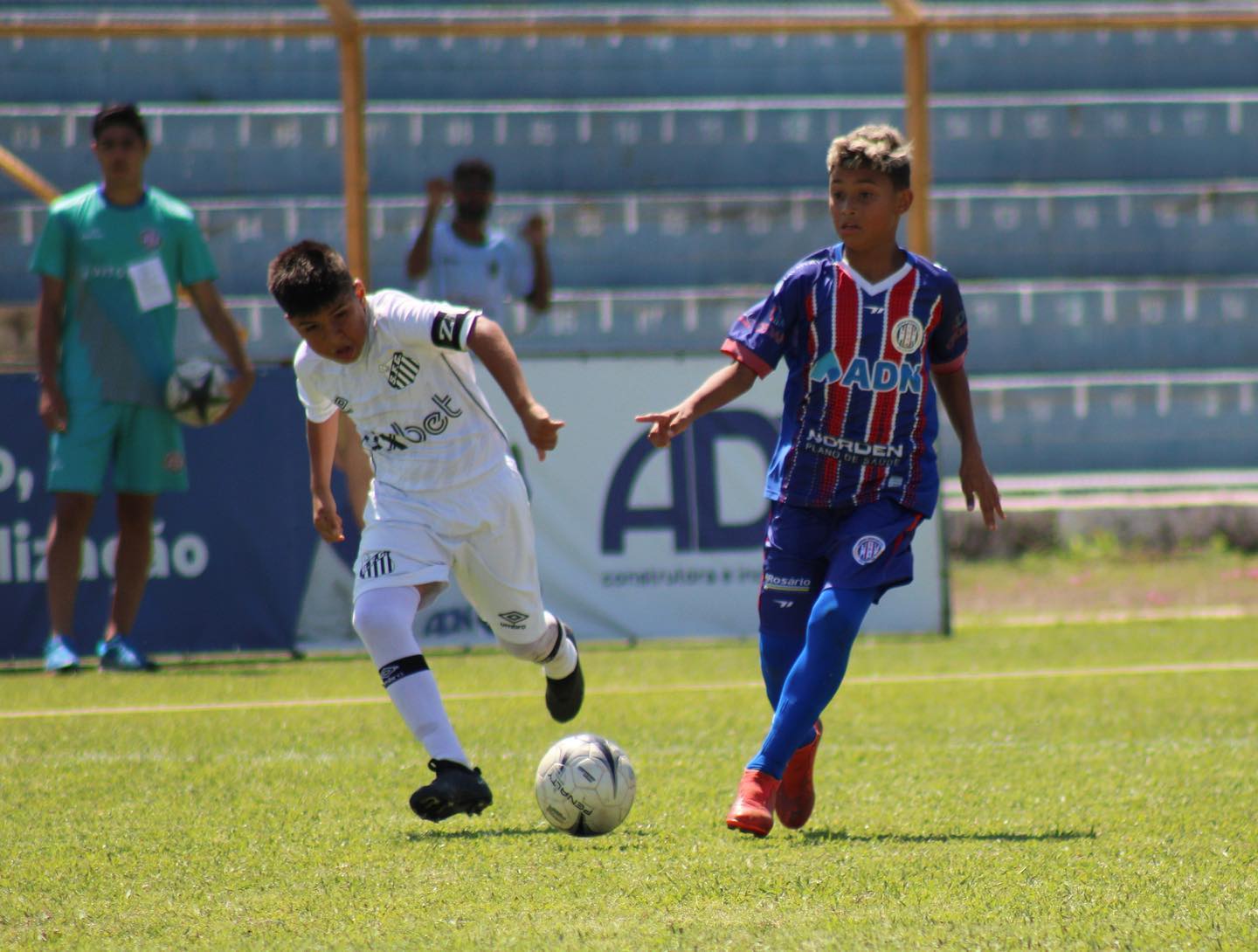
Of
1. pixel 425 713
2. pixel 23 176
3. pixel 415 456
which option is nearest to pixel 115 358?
pixel 23 176

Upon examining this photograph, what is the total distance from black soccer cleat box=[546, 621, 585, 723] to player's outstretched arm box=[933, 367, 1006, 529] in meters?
1.37

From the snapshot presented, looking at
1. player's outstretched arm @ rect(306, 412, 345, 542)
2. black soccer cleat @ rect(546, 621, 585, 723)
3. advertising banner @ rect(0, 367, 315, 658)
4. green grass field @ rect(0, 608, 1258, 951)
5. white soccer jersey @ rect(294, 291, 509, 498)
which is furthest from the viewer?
advertising banner @ rect(0, 367, 315, 658)

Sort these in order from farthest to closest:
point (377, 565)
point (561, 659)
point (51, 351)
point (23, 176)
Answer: point (23, 176) < point (51, 351) < point (561, 659) < point (377, 565)

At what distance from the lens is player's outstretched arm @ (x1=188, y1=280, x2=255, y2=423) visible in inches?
299

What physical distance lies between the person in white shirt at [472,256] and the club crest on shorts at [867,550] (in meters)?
4.75

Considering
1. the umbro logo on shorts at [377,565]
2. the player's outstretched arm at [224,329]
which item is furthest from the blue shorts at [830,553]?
the player's outstretched arm at [224,329]

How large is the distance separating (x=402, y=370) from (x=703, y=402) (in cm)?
84

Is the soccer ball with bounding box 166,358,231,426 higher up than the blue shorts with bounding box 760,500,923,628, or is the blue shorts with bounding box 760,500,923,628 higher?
the soccer ball with bounding box 166,358,231,426

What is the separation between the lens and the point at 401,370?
452cm

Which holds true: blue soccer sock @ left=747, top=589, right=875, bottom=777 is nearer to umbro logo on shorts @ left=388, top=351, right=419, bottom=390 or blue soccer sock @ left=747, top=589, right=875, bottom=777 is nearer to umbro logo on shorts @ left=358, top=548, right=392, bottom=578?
umbro logo on shorts @ left=358, top=548, right=392, bottom=578

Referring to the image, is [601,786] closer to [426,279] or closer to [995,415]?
[426,279]

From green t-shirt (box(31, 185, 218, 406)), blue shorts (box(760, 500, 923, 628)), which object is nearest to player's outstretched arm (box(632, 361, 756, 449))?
A: blue shorts (box(760, 500, 923, 628))

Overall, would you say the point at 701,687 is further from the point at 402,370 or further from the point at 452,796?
the point at 452,796

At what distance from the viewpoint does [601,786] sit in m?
4.02
